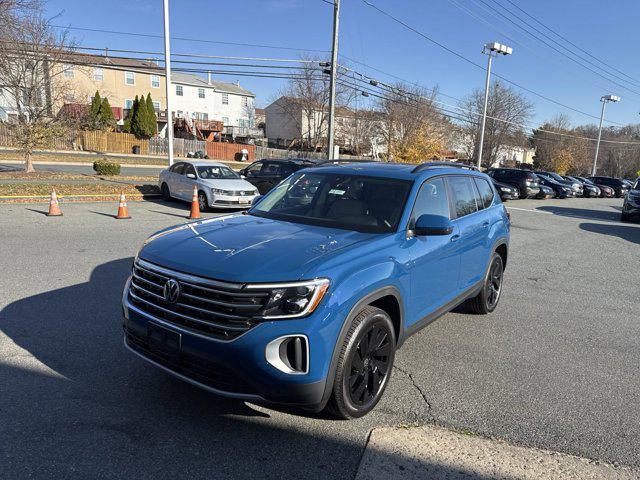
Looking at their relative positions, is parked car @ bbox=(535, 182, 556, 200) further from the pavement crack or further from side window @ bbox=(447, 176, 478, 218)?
the pavement crack

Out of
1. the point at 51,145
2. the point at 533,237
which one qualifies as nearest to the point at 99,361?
the point at 533,237

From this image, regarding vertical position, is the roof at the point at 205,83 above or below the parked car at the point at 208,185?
above

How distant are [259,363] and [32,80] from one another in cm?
1930

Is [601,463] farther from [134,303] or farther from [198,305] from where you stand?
[134,303]

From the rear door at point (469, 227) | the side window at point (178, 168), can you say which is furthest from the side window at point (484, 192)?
the side window at point (178, 168)

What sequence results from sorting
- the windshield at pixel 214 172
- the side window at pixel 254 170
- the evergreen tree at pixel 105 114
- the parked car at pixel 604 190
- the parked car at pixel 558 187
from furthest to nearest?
the evergreen tree at pixel 105 114, the parked car at pixel 604 190, the parked car at pixel 558 187, the side window at pixel 254 170, the windshield at pixel 214 172

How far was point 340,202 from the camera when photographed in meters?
4.18

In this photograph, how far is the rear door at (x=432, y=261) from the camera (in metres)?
3.78

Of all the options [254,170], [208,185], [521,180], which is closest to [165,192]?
[208,185]

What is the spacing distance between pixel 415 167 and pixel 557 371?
2330mm

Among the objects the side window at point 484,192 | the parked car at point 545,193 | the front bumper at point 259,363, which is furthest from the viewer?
the parked car at point 545,193

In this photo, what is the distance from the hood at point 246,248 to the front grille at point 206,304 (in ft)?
0.21

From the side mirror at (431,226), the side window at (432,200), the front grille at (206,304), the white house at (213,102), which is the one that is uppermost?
the white house at (213,102)

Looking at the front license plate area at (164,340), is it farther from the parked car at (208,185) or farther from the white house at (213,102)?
the white house at (213,102)
